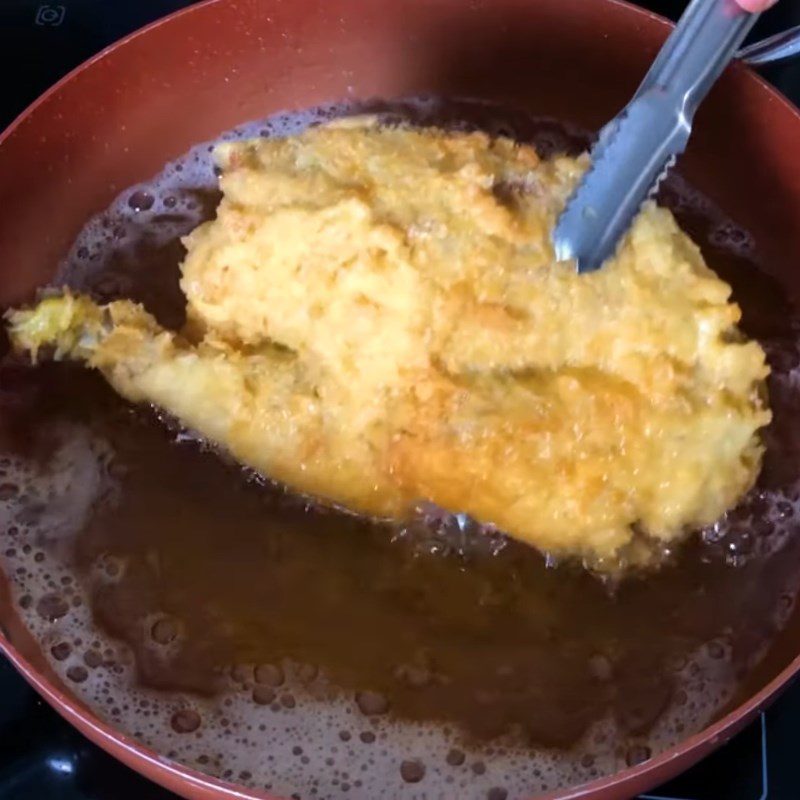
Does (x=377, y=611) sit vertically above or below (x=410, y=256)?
below

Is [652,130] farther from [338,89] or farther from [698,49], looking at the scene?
[338,89]

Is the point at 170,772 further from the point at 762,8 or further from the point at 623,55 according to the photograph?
the point at 623,55

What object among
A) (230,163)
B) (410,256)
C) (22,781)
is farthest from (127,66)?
(22,781)

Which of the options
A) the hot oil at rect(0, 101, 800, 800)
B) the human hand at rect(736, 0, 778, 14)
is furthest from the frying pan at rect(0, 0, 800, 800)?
the human hand at rect(736, 0, 778, 14)

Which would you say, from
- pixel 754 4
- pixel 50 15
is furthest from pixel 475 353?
pixel 50 15

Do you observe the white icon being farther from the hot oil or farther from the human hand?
the human hand

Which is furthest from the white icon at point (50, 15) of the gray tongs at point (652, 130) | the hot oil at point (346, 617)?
the gray tongs at point (652, 130)

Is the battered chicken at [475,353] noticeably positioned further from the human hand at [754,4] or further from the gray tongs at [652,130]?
the human hand at [754,4]
